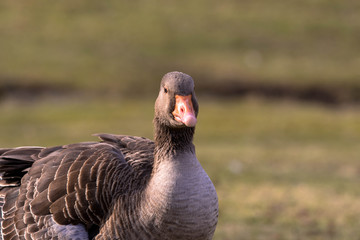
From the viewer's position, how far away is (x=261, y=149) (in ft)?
76.0

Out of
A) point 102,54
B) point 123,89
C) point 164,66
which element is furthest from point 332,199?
point 102,54

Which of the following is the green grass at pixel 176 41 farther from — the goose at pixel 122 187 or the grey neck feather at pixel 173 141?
the grey neck feather at pixel 173 141

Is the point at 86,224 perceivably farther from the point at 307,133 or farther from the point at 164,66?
the point at 164,66

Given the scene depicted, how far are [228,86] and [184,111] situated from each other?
104 feet

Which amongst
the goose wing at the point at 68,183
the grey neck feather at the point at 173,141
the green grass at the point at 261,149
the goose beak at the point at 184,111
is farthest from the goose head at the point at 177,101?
the green grass at the point at 261,149

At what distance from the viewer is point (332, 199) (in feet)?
48.8

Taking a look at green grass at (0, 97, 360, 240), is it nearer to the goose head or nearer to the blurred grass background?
the blurred grass background

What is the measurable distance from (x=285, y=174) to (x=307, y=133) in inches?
355

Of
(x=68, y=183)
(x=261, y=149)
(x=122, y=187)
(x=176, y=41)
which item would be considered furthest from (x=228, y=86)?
(x=122, y=187)

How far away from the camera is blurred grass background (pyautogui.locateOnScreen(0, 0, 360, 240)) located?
15.2m

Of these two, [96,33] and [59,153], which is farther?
[96,33]

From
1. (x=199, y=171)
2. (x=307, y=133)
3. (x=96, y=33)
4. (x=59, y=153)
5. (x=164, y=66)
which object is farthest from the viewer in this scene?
(x=96, y=33)

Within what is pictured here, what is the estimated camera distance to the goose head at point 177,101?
677 centimetres

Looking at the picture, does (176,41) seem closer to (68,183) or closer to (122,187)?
(68,183)
